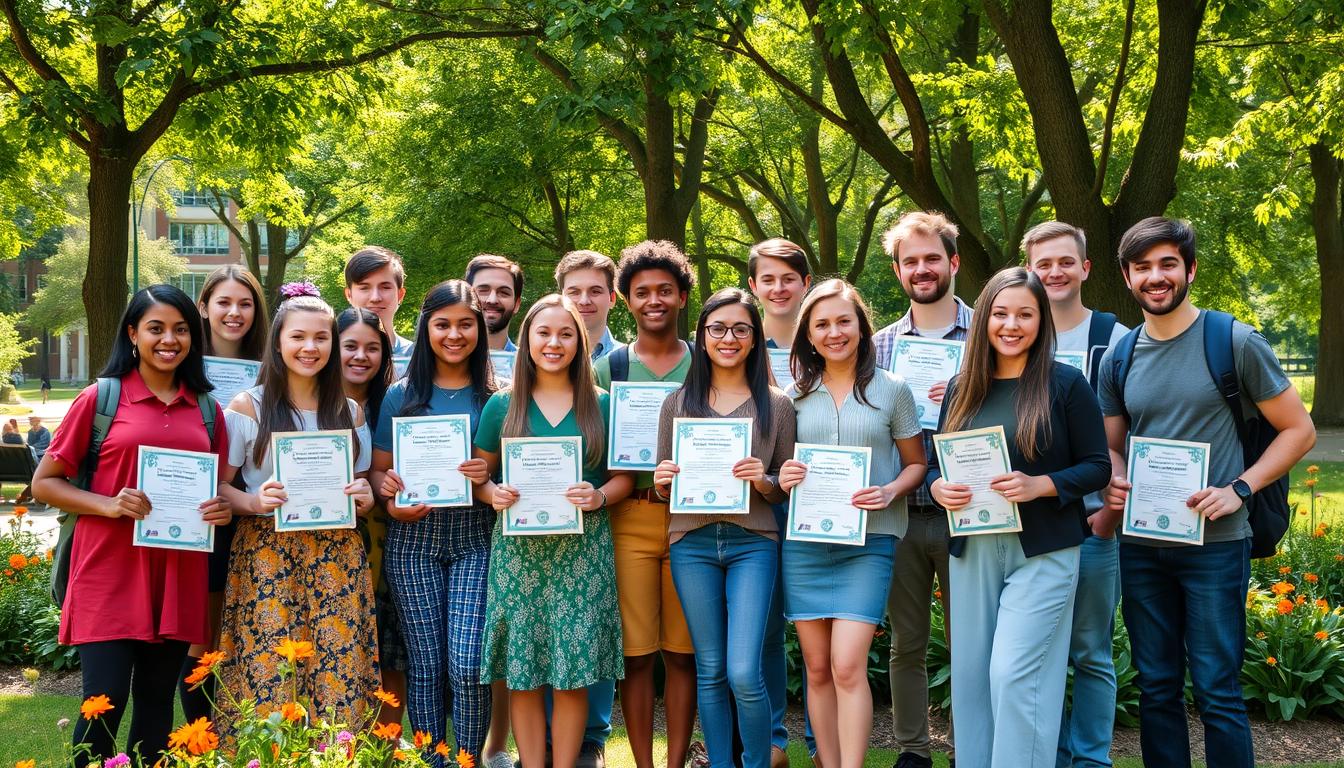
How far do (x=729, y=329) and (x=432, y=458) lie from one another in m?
1.49

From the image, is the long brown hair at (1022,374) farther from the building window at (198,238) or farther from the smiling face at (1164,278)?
the building window at (198,238)

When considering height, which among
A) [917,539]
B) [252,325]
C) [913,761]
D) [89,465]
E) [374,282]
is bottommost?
[913,761]

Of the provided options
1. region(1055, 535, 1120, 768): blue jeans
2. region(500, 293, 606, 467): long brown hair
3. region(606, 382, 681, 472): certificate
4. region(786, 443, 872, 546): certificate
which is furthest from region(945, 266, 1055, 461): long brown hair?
region(500, 293, 606, 467): long brown hair

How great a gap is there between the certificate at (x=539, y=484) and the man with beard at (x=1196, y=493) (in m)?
2.40

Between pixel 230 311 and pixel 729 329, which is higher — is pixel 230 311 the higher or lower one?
the higher one

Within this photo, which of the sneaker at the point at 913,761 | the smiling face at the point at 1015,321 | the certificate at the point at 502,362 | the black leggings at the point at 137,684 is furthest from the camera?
the certificate at the point at 502,362

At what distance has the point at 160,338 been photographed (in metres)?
4.91

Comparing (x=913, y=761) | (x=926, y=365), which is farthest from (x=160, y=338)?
(x=913, y=761)

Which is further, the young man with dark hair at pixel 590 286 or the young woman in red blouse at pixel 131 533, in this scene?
the young man with dark hair at pixel 590 286

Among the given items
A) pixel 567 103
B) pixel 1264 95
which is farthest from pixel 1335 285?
pixel 567 103

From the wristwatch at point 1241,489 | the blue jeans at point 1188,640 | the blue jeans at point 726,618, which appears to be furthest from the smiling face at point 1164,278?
the blue jeans at point 726,618

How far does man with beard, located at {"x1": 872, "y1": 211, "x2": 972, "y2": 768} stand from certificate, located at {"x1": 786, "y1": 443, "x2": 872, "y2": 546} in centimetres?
72

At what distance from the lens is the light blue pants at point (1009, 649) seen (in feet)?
14.6

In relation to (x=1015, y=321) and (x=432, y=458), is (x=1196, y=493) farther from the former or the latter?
(x=432, y=458)
